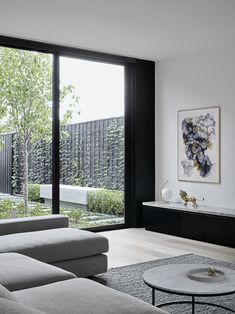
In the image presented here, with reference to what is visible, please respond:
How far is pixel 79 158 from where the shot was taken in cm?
648

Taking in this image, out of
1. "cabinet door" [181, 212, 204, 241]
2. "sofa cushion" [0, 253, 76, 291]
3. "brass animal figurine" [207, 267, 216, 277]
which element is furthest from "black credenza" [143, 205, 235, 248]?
"sofa cushion" [0, 253, 76, 291]

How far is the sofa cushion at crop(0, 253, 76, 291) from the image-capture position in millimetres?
2580

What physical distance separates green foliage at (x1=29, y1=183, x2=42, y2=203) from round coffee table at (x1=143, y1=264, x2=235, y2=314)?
3.21 meters

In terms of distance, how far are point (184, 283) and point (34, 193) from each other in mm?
3590

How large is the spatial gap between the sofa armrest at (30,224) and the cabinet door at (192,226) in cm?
212

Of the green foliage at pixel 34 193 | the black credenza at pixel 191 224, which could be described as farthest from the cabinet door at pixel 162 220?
the green foliage at pixel 34 193

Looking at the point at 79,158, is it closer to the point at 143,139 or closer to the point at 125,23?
the point at 143,139

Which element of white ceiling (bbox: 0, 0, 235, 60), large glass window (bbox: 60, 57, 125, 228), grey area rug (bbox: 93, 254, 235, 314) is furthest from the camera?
large glass window (bbox: 60, 57, 125, 228)

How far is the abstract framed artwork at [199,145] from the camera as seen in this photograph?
20.1 ft

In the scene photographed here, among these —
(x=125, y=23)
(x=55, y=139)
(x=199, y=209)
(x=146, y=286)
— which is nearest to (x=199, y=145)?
(x=199, y=209)

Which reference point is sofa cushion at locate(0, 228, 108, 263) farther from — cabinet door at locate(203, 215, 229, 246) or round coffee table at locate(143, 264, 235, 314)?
cabinet door at locate(203, 215, 229, 246)

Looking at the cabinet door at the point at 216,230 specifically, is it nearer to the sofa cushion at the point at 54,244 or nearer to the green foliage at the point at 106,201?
the green foliage at the point at 106,201

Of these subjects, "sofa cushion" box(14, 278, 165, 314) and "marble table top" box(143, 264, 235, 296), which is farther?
"marble table top" box(143, 264, 235, 296)

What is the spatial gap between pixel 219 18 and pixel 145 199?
3.17 metres
